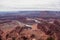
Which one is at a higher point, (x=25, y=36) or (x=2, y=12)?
(x=2, y=12)

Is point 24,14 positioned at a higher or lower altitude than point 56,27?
higher

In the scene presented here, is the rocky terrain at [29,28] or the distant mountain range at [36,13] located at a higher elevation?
the distant mountain range at [36,13]

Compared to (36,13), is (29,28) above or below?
below

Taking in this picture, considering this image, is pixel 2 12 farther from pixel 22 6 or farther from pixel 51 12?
pixel 51 12

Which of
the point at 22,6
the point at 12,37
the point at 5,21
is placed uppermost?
the point at 22,6

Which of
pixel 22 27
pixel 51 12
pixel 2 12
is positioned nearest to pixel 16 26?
pixel 22 27

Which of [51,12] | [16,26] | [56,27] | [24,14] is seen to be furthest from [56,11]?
[16,26]

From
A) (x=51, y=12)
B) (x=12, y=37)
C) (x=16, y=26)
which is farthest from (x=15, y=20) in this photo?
Result: (x=51, y=12)

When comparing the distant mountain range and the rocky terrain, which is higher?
the distant mountain range

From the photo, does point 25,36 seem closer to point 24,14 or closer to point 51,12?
point 24,14
